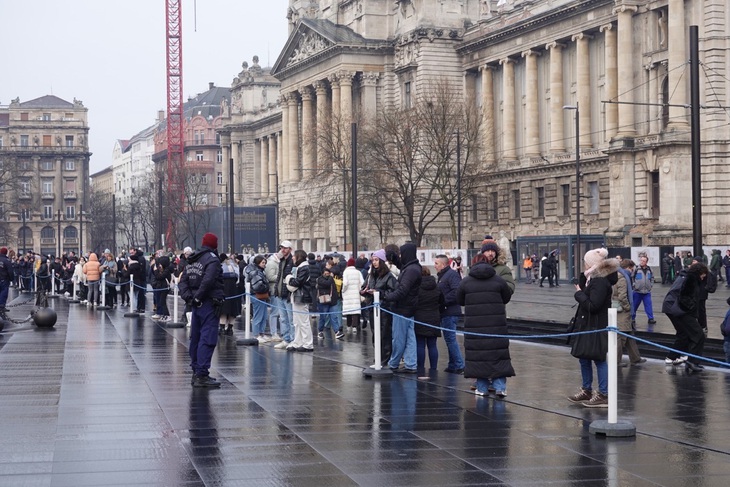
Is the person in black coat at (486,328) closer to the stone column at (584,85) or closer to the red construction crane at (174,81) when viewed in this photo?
the stone column at (584,85)

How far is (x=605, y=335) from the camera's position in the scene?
48.2ft

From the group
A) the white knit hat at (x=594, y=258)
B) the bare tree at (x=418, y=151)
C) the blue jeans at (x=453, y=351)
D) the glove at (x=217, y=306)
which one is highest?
the bare tree at (x=418, y=151)

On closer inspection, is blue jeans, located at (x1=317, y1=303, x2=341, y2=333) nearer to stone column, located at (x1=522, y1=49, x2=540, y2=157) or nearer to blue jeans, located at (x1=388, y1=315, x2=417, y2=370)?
blue jeans, located at (x1=388, y1=315, x2=417, y2=370)

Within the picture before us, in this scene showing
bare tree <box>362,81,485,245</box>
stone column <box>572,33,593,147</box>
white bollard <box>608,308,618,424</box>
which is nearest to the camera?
white bollard <box>608,308,618,424</box>

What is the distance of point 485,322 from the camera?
15602 millimetres

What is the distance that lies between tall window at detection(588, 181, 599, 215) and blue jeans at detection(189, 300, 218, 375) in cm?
5780

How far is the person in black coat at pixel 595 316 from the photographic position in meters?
14.7

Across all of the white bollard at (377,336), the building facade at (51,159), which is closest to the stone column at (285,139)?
the building facade at (51,159)

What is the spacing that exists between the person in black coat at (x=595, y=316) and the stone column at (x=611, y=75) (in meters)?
59.4

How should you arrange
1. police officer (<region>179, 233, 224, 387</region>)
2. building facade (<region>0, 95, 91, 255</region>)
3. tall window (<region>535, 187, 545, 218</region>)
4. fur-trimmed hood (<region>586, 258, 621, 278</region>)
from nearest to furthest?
fur-trimmed hood (<region>586, 258, 621, 278</region>) → police officer (<region>179, 233, 224, 387</region>) → tall window (<region>535, 187, 545, 218</region>) → building facade (<region>0, 95, 91, 255</region>)

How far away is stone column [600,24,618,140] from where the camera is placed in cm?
7319

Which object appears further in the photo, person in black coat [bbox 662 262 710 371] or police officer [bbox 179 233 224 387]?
person in black coat [bbox 662 262 710 371]

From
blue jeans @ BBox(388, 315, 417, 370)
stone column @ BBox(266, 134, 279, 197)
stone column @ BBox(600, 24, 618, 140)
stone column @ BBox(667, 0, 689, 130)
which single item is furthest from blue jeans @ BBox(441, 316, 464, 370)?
stone column @ BBox(266, 134, 279, 197)

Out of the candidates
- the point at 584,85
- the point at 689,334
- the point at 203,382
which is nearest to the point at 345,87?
the point at 584,85
